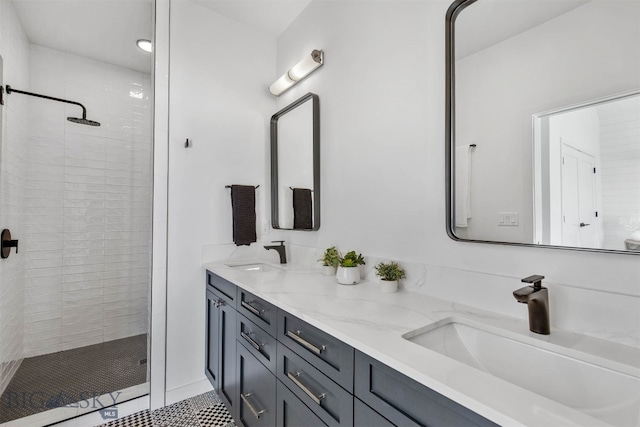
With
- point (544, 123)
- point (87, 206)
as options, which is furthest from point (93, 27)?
point (544, 123)

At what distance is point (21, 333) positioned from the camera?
6.04 feet

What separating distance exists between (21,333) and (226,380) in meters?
1.32

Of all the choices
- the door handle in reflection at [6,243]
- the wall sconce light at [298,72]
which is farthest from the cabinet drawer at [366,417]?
the door handle in reflection at [6,243]

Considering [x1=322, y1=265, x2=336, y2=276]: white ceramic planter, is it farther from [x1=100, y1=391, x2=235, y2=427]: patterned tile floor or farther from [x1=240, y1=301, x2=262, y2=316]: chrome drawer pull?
[x1=100, y1=391, x2=235, y2=427]: patterned tile floor

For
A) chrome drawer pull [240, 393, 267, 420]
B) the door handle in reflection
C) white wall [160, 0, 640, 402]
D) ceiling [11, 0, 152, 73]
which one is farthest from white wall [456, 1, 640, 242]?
the door handle in reflection

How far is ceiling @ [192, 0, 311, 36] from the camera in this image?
2064 millimetres

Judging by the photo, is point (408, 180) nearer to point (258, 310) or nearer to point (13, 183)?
point (258, 310)

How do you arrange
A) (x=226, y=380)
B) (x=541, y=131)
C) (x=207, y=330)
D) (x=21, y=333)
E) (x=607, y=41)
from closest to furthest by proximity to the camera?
(x=607, y=41)
(x=541, y=131)
(x=226, y=380)
(x=21, y=333)
(x=207, y=330)

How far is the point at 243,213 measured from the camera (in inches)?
85.8

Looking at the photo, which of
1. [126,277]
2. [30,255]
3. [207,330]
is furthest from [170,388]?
[30,255]

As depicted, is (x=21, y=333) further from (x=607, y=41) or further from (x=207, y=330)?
(x=607, y=41)

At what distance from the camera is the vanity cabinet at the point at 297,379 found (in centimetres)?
71

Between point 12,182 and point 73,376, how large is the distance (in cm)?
122

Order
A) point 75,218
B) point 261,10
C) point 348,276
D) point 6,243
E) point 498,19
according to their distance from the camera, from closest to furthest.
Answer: point 498,19
point 348,276
point 6,243
point 75,218
point 261,10
